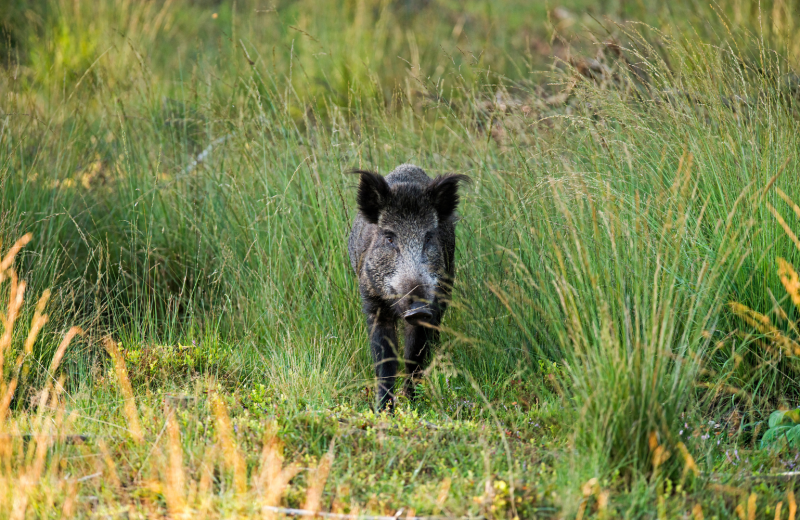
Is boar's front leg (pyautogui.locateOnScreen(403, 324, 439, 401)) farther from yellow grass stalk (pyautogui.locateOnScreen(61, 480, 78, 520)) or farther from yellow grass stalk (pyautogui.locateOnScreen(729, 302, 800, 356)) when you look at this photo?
yellow grass stalk (pyautogui.locateOnScreen(61, 480, 78, 520))

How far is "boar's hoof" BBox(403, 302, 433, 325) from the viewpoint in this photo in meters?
3.72

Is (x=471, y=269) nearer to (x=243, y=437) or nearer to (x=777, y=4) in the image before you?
(x=243, y=437)

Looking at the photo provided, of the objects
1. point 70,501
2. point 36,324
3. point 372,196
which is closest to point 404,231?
point 372,196

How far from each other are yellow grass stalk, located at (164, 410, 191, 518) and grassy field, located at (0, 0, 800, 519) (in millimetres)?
17

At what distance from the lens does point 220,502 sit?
254 centimetres

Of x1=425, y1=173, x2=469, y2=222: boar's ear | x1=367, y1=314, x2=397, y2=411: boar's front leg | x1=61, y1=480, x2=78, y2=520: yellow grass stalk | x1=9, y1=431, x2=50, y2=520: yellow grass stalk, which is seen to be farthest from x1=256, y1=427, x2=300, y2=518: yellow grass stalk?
x1=425, y1=173, x2=469, y2=222: boar's ear

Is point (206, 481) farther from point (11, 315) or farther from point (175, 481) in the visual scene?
point (11, 315)

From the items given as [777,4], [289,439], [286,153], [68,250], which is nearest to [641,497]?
[289,439]

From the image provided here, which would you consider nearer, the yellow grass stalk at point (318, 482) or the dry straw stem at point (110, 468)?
the yellow grass stalk at point (318, 482)

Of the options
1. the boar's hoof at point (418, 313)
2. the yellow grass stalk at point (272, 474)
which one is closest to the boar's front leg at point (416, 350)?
the boar's hoof at point (418, 313)

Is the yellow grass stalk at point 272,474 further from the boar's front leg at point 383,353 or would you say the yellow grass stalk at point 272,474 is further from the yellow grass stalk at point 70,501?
the boar's front leg at point 383,353

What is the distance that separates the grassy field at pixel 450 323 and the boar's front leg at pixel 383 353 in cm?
10

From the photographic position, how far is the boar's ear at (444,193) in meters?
4.25

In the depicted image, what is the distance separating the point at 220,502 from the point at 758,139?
10.9 ft
